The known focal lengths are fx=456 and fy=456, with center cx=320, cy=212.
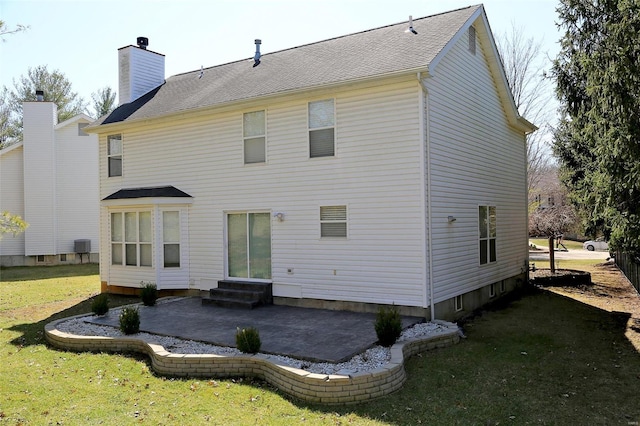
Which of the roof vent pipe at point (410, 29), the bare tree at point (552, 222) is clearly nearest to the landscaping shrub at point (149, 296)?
the roof vent pipe at point (410, 29)

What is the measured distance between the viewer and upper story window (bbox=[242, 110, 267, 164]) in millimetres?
11633

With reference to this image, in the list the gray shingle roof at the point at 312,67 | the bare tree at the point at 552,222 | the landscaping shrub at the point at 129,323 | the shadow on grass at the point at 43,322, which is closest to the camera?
the landscaping shrub at the point at 129,323

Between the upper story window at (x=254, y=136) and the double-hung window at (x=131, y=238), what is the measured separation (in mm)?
3675

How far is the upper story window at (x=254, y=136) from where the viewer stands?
1163cm

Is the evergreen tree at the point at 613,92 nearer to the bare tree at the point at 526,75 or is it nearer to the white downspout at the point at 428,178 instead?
the white downspout at the point at 428,178

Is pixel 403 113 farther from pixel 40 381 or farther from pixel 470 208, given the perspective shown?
pixel 40 381

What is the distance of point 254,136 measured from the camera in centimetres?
1170

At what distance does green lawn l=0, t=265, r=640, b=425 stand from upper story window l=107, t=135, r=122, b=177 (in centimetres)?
619

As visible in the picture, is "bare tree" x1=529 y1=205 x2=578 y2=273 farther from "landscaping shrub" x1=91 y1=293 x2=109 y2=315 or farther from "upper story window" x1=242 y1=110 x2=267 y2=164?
"landscaping shrub" x1=91 y1=293 x2=109 y2=315

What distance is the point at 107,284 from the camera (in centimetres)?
1409

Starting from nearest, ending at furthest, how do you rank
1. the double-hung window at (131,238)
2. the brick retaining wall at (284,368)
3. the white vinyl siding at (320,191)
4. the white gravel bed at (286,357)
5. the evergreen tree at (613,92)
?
the brick retaining wall at (284,368)
the white gravel bed at (286,357)
the evergreen tree at (613,92)
the white vinyl siding at (320,191)
the double-hung window at (131,238)

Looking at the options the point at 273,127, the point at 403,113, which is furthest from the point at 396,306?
the point at 273,127

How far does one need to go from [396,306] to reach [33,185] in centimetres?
2131

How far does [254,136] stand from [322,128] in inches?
79.9
